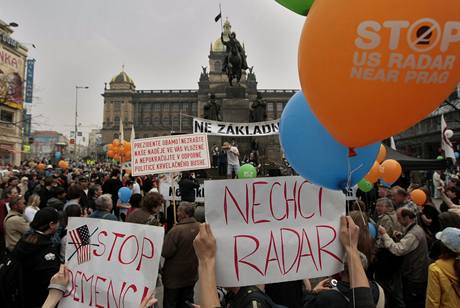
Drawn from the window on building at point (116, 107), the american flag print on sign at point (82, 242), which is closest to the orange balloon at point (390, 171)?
the american flag print on sign at point (82, 242)

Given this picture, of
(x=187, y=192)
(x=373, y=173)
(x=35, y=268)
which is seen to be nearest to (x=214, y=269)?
(x=35, y=268)

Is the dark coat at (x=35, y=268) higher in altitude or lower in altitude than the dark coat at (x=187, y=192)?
lower

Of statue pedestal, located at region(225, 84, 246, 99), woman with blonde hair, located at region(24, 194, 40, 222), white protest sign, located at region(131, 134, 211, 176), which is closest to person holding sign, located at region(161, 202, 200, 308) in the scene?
white protest sign, located at region(131, 134, 211, 176)

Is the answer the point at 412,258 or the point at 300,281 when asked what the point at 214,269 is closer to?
the point at 300,281

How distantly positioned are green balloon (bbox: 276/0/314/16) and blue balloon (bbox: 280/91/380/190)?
602 millimetres

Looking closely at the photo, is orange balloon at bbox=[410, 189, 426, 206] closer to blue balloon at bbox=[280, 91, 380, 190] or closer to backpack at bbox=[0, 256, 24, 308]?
blue balloon at bbox=[280, 91, 380, 190]

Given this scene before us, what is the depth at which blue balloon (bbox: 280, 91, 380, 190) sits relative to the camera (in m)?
2.35

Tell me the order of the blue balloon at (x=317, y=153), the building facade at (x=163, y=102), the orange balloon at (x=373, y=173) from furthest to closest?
the building facade at (x=163, y=102) → the orange balloon at (x=373, y=173) → the blue balloon at (x=317, y=153)

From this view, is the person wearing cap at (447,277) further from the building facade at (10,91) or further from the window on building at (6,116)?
the window on building at (6,116)

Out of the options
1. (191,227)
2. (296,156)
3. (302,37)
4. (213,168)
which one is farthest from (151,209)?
(213,168)

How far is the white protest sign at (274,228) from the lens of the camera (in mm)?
1940

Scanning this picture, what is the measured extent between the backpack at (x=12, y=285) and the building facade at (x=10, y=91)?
1608 inches

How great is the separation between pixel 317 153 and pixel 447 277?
4.34ft

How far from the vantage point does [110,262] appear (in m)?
2.22
